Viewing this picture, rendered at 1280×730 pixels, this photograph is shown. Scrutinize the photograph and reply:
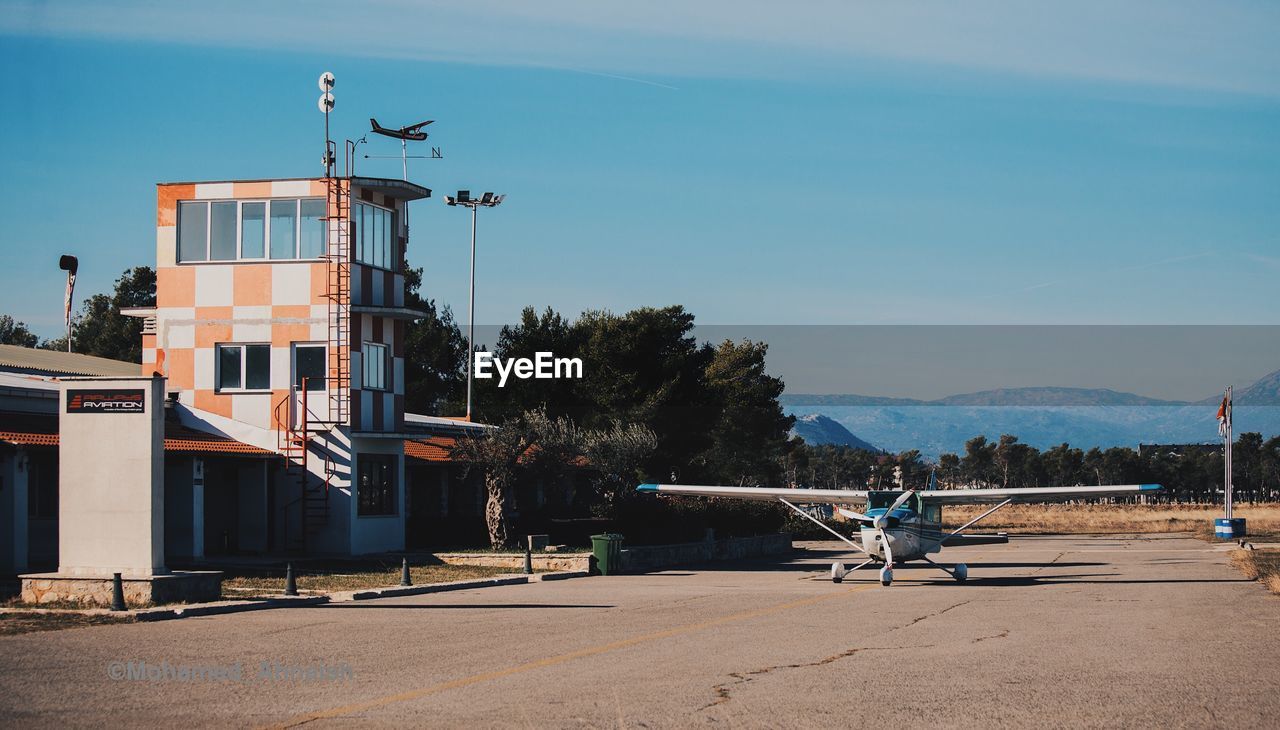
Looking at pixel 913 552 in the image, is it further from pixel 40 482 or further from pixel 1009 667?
pixel 40 482

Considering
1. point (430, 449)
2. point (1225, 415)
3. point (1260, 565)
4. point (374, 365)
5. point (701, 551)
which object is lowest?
point (1260, 565)

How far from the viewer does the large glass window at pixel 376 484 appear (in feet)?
107

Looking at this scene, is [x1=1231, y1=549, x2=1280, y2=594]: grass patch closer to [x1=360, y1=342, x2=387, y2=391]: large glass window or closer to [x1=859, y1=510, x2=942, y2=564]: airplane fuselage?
[x1=859, y1=510, x2=942, y2=564]: airplane fuselage

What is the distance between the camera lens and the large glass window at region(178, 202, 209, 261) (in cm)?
3306

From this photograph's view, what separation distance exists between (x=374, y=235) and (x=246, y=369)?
15.5ft

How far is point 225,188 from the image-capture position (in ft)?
107

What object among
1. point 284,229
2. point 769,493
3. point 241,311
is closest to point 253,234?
point 284,229

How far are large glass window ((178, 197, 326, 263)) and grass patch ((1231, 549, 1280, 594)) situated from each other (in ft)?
75.9

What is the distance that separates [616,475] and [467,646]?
23872mm

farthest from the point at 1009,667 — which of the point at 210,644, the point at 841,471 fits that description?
the point at 841,471

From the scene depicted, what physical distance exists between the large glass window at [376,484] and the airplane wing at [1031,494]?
13.6 metres

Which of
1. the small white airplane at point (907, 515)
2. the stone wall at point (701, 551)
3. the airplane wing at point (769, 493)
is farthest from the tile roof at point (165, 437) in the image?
the small white airplane at point (907, 515)

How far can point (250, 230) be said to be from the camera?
32.9m

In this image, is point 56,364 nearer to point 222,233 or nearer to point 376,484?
point 222,233
